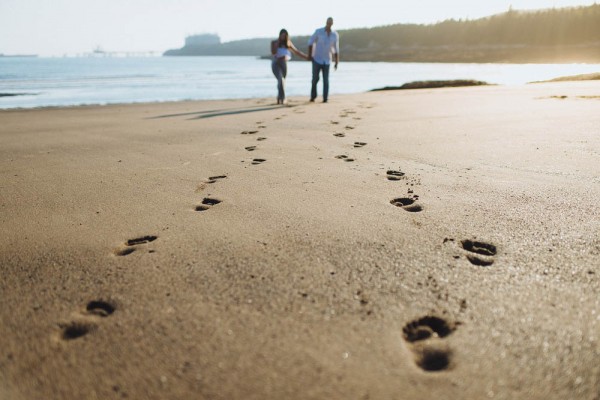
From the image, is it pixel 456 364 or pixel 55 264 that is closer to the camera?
pixel 456 364

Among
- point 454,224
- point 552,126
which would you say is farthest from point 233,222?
point 552,126

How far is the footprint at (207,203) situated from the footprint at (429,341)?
1319 mm

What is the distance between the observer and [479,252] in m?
1.57

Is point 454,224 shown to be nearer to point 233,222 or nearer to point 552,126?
point 233,222

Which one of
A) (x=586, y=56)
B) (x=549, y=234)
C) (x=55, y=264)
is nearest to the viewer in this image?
(x=55, y=264)

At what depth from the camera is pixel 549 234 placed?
168 cm

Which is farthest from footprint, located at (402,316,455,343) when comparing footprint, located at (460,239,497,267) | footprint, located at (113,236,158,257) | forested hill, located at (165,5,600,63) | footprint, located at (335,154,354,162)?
forested hill, located at (165,5,600,63)

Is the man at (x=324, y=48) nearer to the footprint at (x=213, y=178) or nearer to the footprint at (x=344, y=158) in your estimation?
the footprint at (x=344, y=158)

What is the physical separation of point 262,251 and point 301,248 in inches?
6.2

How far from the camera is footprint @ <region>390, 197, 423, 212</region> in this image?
204cm

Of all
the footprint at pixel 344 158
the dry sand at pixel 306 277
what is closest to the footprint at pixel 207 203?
Answer: the dry sand at pixel 306 277

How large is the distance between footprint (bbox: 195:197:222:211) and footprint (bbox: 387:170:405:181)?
1086 millimetres

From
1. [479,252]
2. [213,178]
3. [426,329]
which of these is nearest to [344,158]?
[213,178]

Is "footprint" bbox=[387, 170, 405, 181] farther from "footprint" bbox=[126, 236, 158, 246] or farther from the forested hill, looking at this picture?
the forested hill
